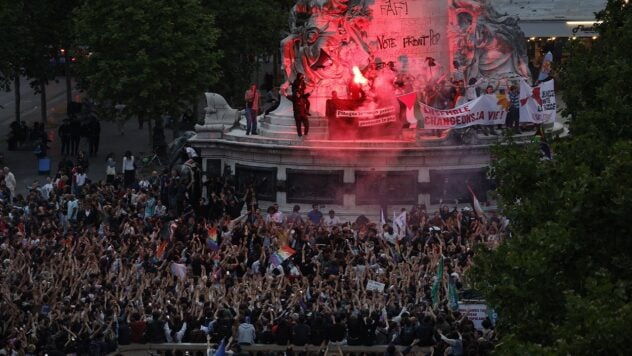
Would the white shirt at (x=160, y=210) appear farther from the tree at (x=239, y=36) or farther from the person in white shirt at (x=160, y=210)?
the tree at (x=239, y=36)

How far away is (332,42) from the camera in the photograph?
176 ft

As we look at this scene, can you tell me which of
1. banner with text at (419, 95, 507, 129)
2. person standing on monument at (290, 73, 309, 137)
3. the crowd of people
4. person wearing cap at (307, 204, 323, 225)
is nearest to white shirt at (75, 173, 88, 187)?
the crowd of people

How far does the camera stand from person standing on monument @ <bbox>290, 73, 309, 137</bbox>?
51.5 meters

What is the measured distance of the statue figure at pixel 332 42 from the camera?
53469mm

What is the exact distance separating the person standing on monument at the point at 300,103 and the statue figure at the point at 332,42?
1.37 m

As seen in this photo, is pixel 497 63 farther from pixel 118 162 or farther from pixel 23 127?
pixel 23 127

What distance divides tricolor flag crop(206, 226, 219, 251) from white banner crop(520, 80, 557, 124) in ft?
36.1

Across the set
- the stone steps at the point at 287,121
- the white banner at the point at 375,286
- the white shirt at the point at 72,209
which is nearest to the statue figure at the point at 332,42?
the stone steps at the point at 287,121

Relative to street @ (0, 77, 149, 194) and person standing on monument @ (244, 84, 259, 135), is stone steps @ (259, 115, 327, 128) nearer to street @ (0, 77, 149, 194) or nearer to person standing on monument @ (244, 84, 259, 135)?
person standing on monument @ (244, 84, 259, 135)

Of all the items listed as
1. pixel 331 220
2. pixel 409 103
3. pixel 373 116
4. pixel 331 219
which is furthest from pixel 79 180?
pixel 409 103

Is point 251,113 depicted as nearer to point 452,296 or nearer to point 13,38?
point 13,38

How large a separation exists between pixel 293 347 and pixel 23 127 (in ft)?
135

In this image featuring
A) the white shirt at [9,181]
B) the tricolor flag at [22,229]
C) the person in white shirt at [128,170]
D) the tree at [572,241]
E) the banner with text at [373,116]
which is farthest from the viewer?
the person in white shirt at [128,170]

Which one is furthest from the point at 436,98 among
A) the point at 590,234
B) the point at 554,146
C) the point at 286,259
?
the point at 590,234
